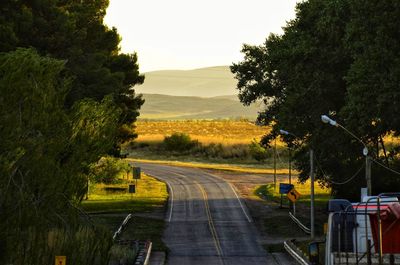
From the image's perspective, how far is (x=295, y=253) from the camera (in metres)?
44.9

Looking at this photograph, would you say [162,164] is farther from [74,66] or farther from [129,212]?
[74,66]

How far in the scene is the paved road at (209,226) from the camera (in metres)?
47.2

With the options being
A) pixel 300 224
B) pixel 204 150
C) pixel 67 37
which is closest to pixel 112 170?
pixel 300 224

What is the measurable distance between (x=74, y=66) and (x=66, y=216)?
3421cm

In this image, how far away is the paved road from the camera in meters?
47.2

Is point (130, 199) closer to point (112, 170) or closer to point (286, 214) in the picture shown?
point (112, 170)

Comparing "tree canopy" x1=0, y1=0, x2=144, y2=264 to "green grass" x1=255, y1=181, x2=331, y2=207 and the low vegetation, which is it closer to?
"green grass" x1=255, y1=181, x2=331, y2=207

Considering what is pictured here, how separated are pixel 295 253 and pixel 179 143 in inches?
3809

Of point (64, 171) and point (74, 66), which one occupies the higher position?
point (74, 66)

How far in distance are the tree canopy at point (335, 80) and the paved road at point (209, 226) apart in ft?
24.9

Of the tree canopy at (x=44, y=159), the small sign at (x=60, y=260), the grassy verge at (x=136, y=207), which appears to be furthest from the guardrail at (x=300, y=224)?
the small sign at (x=60, y=260)

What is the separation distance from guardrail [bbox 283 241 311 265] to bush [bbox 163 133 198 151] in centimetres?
8967

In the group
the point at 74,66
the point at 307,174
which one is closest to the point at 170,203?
the point at 307,174

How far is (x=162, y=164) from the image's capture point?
4742 inches
